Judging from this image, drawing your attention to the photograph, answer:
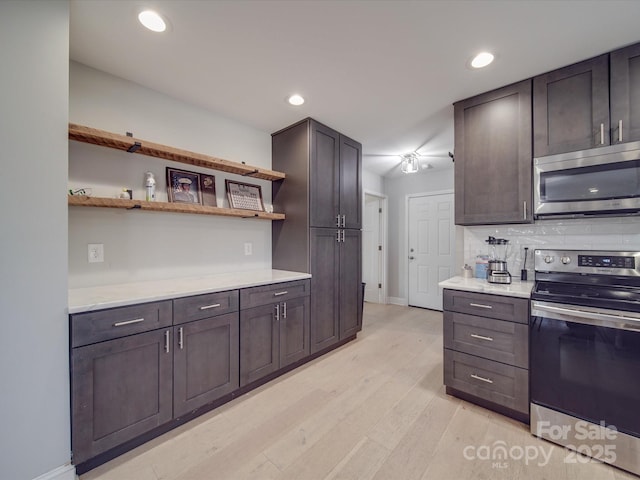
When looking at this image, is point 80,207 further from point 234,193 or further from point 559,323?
point 559,323

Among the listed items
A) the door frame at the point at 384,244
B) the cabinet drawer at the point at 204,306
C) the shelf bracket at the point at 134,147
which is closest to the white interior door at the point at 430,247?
the door frame at the point at 384,244

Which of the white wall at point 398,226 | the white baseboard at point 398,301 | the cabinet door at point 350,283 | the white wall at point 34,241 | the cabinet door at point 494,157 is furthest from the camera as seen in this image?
the white baseboard at point 398,301

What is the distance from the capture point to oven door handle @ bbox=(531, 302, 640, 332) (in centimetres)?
138

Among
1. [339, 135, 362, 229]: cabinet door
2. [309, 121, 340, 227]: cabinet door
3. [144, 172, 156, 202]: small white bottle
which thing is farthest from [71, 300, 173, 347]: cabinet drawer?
[339, 135, 362, 229]: cabinet door

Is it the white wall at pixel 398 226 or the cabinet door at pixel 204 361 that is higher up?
the white wall at pixel 398 226

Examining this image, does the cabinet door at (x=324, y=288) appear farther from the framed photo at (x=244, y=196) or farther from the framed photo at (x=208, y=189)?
the framed photo at (x=208, y=189)

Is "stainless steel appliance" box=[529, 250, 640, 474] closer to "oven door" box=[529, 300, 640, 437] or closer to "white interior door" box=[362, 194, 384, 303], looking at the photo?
"oven door" box=[529, 300, 640, 437]

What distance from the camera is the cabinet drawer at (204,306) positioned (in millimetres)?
1706

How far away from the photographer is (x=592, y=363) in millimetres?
1480

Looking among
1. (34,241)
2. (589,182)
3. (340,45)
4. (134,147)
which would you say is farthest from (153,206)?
(589,182)

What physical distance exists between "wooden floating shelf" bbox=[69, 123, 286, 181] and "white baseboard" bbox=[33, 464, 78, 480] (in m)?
1.83

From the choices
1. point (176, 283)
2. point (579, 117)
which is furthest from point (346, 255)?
point (579, 117)

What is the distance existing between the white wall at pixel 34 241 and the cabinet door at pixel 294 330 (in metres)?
1.40

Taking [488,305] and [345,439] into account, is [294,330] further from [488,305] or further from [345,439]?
[488,305]
